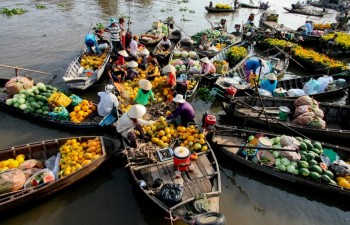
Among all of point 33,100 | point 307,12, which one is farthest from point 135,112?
point 307,12

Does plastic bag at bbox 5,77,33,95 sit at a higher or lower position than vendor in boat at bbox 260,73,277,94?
lower

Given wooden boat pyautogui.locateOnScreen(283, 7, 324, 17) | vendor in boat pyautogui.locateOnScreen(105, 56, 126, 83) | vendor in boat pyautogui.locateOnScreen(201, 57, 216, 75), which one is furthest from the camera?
wooden boat pyautogui.locateOnScreen(283, 7, 324, 17)

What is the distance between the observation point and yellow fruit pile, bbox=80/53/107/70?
15478 millimetres

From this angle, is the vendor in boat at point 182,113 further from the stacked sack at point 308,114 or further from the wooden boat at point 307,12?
the wooden boat at point 307,12

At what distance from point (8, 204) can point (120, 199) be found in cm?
330

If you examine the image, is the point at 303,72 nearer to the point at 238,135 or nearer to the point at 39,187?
the point at 238,135

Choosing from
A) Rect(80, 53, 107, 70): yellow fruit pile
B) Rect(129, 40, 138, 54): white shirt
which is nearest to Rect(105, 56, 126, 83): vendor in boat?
Rect(80, 53, 107, 70): yellow fruit pile

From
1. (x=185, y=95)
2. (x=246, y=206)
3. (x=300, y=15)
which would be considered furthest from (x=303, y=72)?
(x=300, y=15)

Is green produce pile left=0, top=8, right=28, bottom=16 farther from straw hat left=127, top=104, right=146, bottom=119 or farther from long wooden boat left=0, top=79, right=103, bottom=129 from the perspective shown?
straw hat left=127, top=104, right=146, bottom=119

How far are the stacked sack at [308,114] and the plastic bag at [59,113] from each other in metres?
10.2

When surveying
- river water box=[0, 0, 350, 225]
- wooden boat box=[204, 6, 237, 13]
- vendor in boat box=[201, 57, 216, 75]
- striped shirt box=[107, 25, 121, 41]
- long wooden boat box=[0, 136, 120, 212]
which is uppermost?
wooden boat box=[204, 6, 237, 13]

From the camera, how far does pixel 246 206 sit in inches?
359

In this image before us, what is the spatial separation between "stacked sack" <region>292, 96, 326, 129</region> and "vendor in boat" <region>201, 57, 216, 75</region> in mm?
5072

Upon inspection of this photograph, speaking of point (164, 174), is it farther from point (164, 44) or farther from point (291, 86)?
point (164, 44)
